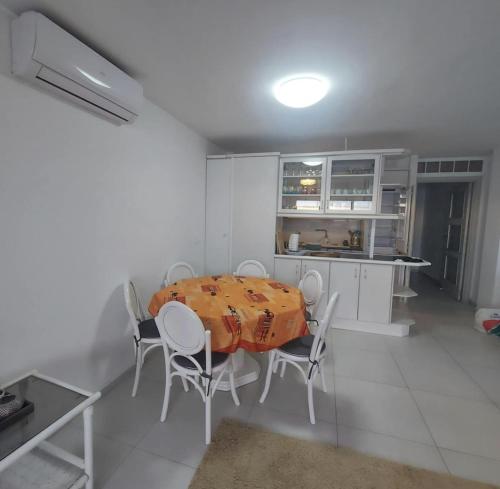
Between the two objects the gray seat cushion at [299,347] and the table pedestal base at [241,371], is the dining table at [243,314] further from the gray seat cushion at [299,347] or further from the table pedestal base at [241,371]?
the gray seat cushion at [299,347]

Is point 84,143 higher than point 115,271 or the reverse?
higher

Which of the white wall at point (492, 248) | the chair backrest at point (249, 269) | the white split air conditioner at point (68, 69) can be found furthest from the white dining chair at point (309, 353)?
the white wall at point (492, 248)

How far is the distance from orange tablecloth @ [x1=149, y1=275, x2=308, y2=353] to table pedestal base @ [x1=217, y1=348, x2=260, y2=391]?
1.57 ft

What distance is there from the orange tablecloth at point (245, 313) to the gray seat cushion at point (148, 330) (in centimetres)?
16

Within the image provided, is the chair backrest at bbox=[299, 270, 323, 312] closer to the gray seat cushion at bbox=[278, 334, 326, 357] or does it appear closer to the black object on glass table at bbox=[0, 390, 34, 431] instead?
the gray seat cushion at bbox=[278, 334, 326, 357]

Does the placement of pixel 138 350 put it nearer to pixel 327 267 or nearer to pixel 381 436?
pixel 381 436

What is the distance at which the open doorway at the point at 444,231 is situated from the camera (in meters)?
4.69

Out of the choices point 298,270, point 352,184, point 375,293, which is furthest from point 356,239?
point 298,270

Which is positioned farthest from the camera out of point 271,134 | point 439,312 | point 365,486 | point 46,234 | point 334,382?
point 439,312

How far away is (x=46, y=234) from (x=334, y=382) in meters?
2.42

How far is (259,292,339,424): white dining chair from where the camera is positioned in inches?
71.5

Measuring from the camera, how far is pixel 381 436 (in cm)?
173

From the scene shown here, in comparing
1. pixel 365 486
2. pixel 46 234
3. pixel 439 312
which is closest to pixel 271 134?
pixel 46 234

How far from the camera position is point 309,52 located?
167 cm
